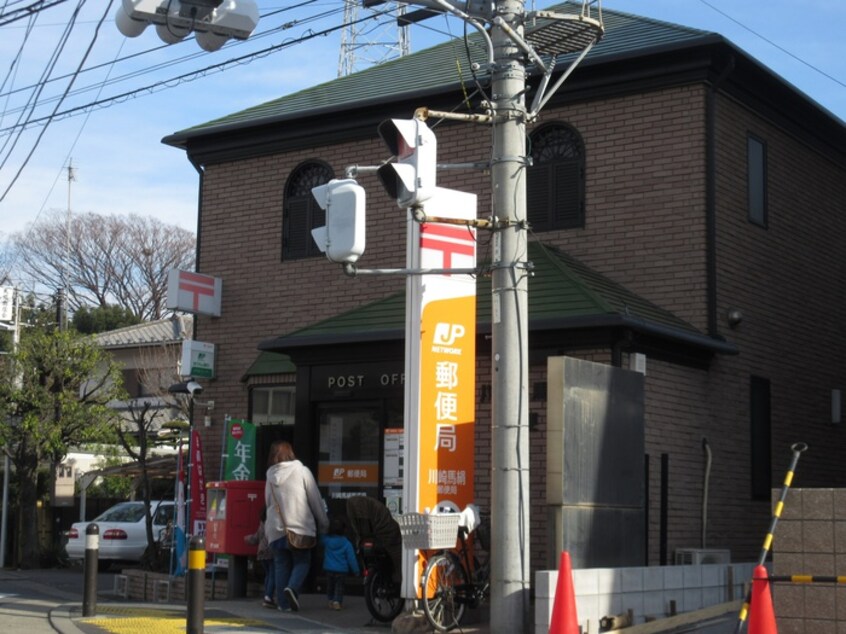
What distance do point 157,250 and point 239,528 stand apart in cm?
3898

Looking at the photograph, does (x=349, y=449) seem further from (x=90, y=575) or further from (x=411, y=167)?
(x=411, y=167)

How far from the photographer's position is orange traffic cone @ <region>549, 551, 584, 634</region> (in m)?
9.23

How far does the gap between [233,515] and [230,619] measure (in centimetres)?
236

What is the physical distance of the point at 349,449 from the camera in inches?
605

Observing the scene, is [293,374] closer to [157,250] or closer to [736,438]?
[736,438]

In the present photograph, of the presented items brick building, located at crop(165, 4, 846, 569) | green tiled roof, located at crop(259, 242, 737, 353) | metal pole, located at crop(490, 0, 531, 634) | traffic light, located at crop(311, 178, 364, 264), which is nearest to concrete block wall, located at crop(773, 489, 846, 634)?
brick building, located at crop(165, 4, 846, 569)

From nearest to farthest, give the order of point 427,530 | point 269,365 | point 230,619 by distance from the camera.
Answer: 1. point 427,530
2. point 230,619
3. point 269,365

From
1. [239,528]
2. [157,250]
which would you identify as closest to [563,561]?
[239,528]

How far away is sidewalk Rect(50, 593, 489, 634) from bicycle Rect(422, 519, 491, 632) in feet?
0.55

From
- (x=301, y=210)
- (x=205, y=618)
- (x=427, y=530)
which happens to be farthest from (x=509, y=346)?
(x=301, y=210)

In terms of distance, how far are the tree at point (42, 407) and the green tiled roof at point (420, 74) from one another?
627 centimetres

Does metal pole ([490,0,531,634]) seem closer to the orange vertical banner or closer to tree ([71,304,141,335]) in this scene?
the orange vertical banner

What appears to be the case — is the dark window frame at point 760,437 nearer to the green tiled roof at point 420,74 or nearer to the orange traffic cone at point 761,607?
the green tiled roof at point 420,74

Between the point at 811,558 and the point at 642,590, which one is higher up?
the point at 811,558
